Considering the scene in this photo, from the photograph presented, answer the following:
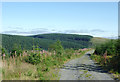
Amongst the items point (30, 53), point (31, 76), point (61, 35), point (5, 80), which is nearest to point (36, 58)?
point (30, 53)

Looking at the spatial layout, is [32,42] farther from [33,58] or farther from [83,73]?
[83,73]

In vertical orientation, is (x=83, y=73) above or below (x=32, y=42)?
below

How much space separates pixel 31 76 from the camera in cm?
782

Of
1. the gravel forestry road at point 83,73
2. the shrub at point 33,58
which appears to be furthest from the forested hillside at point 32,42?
the gravel forestry road at point 83,73

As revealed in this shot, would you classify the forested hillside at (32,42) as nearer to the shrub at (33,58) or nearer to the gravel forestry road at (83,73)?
the shrub at (33,58)

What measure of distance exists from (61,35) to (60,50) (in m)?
34.9

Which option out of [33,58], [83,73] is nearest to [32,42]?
[33,58]

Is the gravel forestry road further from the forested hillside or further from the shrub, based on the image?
the forested hillside

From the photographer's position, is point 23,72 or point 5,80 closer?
point 5,80

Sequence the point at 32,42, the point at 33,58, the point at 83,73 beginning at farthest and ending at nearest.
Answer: the point at 32,42
the point at 33,58
the point at 83,73

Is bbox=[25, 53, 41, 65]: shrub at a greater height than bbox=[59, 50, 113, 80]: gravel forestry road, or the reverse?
bbox=[25, 53, 41, 65]: shrub

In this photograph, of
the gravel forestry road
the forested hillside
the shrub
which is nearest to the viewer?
the gravel forestry road

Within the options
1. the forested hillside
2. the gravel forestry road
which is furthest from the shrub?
the gravel forestry road

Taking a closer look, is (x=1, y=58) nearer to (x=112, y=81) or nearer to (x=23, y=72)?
(x=23, y=72)
